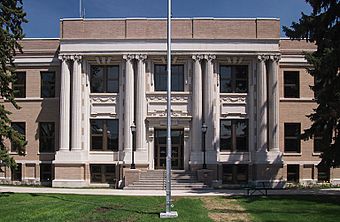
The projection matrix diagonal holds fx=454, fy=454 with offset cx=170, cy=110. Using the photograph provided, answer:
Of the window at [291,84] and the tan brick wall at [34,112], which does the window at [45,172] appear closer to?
the tan brick wall at [34,112]

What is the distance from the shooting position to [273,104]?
31016 mm

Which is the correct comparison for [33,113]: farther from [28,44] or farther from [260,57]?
[260,57]

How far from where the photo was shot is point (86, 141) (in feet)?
104

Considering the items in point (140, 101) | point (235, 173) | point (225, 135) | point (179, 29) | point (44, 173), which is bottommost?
point (44, 173)

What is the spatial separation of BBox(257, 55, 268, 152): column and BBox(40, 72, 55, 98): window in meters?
14.9

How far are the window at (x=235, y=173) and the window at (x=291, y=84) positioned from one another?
629 centimetres

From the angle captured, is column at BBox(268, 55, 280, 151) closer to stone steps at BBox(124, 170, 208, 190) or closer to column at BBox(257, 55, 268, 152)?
column at BBox(257, 55, 268, 152)

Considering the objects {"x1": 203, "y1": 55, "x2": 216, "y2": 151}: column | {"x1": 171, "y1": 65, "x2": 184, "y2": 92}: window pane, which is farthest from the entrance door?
{"x1": 171, "y1": 65, "x2": 184, "y2": 92}: window pane

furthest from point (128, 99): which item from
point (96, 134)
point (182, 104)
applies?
point (182, 104)

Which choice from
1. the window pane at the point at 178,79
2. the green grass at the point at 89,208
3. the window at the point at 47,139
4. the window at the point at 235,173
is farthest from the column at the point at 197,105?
the window at the point at 47,139

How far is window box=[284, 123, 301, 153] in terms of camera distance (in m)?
32.8

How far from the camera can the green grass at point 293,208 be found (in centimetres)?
1541

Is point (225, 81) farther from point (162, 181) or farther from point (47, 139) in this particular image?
point (47, 139)

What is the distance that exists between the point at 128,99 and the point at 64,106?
4.45m
